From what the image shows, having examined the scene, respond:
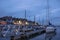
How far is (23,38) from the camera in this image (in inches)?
1134

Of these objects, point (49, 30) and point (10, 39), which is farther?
point (49, 30)

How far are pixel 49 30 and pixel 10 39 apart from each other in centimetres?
3303

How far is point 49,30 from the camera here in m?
52.2

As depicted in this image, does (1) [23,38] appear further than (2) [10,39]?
Yes

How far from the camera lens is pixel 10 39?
790 inches

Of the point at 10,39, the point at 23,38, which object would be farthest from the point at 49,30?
the point at 10,39

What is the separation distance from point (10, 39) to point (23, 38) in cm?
884

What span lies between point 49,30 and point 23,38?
24.3 m

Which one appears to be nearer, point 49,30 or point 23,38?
point 23,38

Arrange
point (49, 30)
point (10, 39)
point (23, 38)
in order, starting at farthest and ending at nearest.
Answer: point (49, 30), point (23, 38), point (10, 39)

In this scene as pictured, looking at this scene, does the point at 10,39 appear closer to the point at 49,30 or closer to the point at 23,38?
the point at 23,38

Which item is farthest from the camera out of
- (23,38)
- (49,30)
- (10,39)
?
(49,30)
